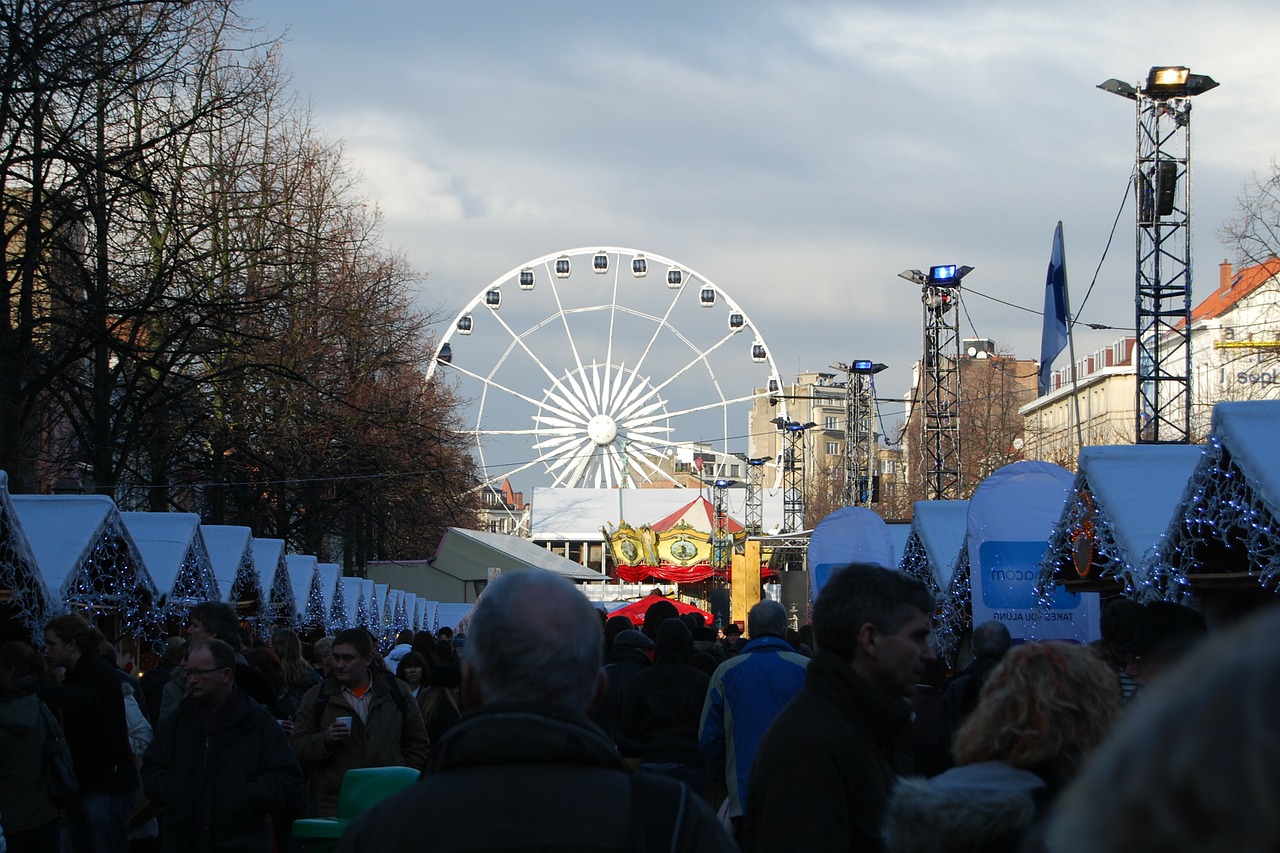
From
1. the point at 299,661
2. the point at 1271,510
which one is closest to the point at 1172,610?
the point at 1271,510

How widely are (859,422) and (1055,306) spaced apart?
1667cm

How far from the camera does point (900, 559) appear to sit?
55.4ft

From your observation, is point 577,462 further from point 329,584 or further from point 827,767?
point 827,767

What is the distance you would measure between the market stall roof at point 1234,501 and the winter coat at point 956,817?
540 cm

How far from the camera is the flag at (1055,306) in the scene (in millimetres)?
21375

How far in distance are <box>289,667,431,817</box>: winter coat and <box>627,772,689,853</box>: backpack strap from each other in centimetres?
505

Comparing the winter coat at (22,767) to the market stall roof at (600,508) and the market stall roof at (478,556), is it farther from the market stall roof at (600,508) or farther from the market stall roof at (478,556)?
the market stall roof at (600,508)

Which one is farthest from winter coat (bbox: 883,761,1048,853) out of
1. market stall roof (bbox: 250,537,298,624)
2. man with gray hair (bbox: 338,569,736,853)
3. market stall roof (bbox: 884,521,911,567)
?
market stall roof (bbox: 250,537,298,624)

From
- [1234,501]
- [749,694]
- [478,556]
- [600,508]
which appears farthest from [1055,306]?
[600,508]

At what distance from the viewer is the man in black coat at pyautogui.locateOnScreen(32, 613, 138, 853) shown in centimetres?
825

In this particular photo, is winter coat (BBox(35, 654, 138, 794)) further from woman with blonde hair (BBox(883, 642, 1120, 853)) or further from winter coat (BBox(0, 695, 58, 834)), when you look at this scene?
woman with blonde hair (BBox(883, 642, 1120, 853))

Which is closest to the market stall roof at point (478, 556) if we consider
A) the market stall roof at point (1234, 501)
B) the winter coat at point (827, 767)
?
the market stall roof at point (1234, 501)

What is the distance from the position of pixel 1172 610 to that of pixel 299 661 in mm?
6802

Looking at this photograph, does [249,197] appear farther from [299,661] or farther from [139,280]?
[299,661]
